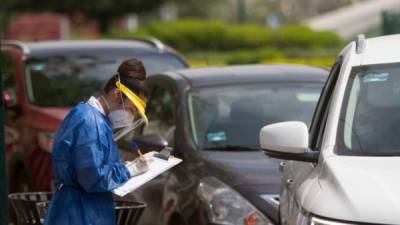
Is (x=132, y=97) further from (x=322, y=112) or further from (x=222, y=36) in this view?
(x=222, y=36)

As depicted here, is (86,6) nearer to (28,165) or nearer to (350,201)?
Answer: (28,165)

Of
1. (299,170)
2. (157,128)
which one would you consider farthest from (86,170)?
(157,128)

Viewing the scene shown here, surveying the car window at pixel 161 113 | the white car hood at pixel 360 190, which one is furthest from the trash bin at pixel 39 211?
the car window at pixel 161 113

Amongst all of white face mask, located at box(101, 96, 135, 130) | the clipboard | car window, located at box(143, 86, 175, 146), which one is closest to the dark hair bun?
white face mask, located at box(101, 96, 135, 130)

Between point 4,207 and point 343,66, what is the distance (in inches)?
96.9

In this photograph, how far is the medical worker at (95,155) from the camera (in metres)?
5.92

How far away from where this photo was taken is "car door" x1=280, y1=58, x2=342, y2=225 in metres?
5.95

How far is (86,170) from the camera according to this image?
5883 millimetres

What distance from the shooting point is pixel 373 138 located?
232 inches

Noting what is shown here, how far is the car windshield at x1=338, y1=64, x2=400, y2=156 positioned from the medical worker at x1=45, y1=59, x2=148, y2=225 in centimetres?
109

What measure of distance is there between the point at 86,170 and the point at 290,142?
103 cm

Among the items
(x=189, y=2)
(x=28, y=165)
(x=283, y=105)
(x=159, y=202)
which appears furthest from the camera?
(x=189, y=2)

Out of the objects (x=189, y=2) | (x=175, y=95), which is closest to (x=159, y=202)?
(x=175, y=95)

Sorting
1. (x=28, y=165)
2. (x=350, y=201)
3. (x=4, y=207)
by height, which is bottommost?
(x=28, y=165)
